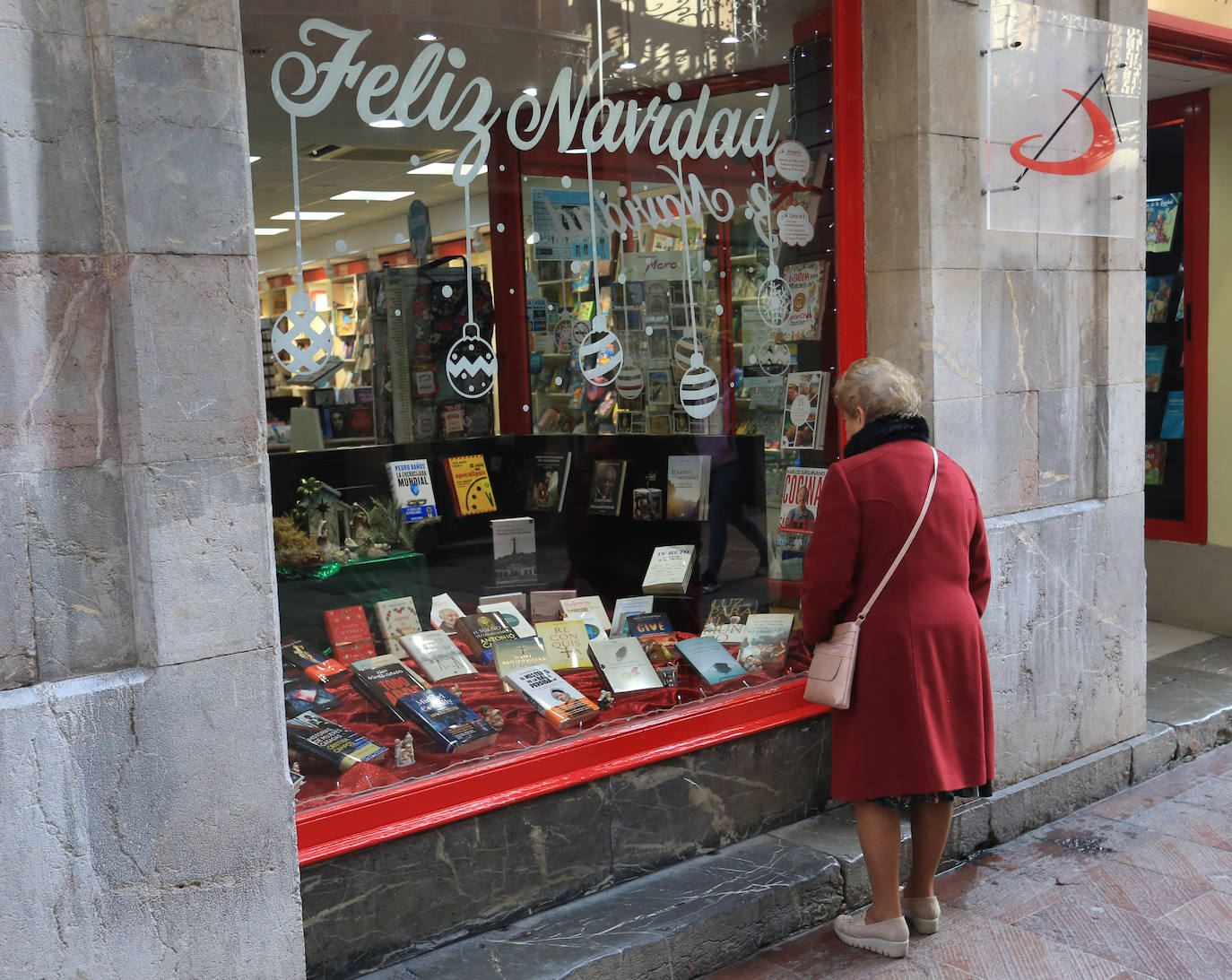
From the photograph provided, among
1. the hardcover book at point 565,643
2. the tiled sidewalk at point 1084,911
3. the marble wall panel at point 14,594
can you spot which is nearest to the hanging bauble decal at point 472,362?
the hardcover book at point 565,643

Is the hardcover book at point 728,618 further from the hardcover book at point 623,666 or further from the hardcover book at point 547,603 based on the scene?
the hardcover book at point 547,603

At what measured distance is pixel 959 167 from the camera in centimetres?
443

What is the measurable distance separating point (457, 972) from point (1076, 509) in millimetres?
3196

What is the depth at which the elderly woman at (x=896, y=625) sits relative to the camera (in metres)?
3.43

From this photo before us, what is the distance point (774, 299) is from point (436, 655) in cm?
192

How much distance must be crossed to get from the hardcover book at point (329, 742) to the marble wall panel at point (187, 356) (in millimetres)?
1078

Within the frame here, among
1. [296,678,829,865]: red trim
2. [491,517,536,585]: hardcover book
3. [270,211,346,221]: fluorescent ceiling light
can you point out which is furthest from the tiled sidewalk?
[270,211,346,221]: fluorescent ceiling light

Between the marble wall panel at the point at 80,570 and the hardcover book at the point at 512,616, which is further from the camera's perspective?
the hardcover book at the point at 512,616

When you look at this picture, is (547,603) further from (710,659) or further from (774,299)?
(774,299)

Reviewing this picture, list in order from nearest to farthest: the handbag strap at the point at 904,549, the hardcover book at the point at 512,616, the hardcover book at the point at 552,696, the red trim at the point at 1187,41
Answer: the handbag strap at the point at 904,549 < the hardcover book at the point at 552,696 < the hardcover book at the point at 512,616 < the red trim at the point at 1187,41

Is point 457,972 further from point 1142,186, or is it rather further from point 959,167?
point 1142,186

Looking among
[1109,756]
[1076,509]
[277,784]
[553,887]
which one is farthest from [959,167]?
[277,784]

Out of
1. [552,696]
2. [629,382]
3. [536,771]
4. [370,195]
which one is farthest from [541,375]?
[536,771]

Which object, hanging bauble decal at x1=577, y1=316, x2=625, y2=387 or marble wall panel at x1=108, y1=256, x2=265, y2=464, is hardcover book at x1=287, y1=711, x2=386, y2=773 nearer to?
marble wall panel at x1=108, y1=256, x2=265, y2=464
